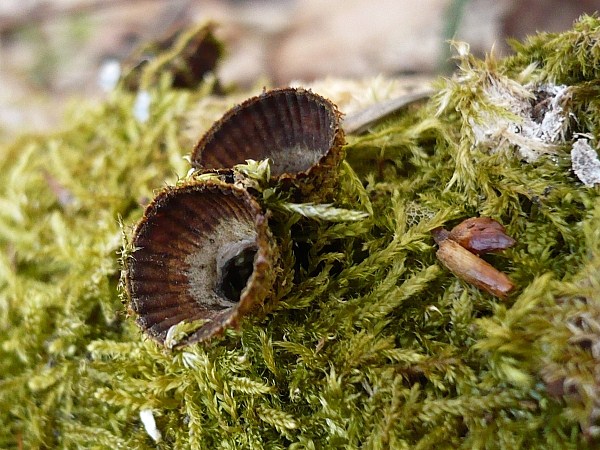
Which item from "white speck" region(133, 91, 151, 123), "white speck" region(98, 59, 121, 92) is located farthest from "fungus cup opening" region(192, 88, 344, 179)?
"white speck" region(98, 59, 121, 92)

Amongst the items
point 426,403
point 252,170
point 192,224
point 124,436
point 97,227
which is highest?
point 252,170

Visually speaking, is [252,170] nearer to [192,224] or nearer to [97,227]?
[192,224]

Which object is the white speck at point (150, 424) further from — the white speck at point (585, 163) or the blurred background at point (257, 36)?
the blurred background at point (257, 36)

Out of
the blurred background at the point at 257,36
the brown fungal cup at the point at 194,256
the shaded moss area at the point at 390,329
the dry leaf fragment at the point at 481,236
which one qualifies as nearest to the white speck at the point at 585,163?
the shaded moss area at the point at 390,329

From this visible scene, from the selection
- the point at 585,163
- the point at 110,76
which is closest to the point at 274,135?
the point at 585,163

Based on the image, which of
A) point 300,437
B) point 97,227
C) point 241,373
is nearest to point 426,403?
point 300,437

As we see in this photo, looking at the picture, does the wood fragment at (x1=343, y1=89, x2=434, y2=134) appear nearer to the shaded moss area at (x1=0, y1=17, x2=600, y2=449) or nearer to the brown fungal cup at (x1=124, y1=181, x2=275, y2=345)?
the shaded moss area at (x1=0, y1=17, x2=600, y2=449)
